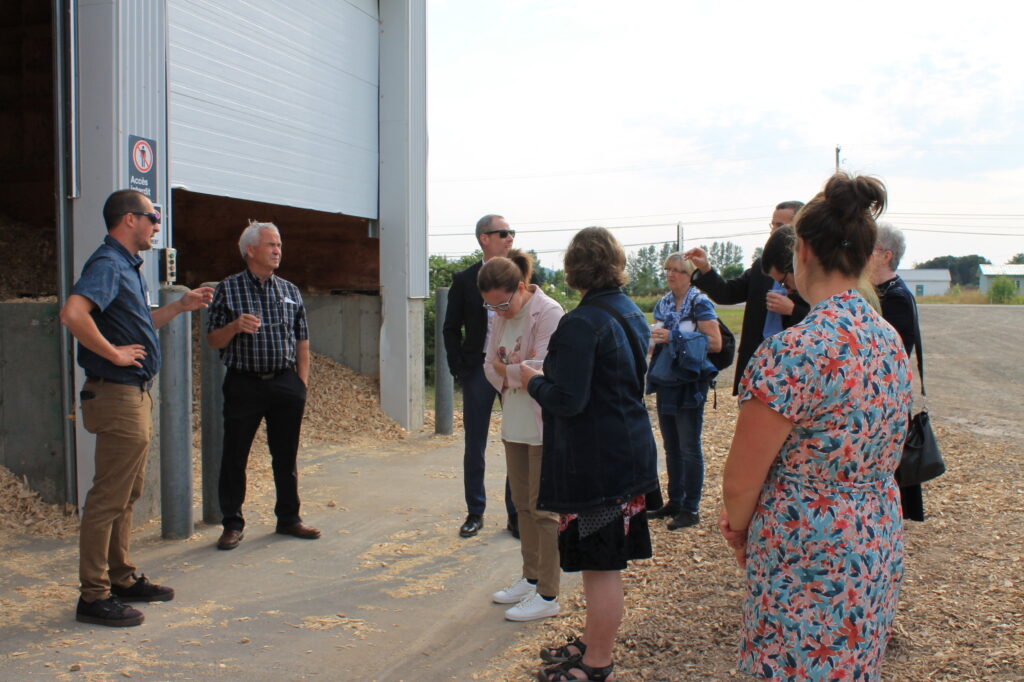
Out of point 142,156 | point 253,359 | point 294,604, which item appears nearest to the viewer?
point 294,604

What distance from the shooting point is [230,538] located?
17.8 feet

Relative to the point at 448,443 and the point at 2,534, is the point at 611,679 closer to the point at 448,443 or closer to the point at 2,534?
the point at 2,534

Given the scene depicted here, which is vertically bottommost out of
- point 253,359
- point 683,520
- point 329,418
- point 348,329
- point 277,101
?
point 683,520

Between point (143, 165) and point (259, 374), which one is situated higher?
point (143, 165)

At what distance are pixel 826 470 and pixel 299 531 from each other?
419 cm

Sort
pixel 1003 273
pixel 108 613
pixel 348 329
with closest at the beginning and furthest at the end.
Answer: pixel 108 613
pixel 348 329
pixel 1003 273

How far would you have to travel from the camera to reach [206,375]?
5809mm

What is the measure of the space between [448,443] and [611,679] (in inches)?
229

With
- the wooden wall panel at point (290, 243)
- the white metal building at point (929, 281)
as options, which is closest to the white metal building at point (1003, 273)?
the white metal building at point (929, 281)

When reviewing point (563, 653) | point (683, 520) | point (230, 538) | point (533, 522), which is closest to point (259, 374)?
point (230, 538)

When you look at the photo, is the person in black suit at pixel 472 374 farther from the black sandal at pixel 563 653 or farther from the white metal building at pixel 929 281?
the white metal building at pixel 929 281

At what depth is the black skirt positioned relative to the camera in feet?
11.2

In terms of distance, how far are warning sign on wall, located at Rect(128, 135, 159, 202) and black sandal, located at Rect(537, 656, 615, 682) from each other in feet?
13.1

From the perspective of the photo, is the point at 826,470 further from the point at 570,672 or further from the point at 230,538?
the point at 230,538
